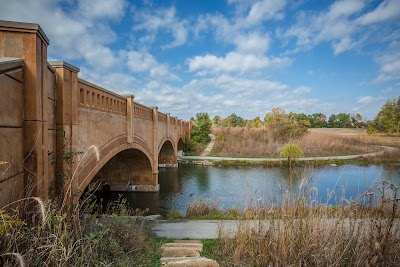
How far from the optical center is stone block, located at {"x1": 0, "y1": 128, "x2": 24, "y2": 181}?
2.38m

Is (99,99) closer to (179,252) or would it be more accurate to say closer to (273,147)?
(179,252)

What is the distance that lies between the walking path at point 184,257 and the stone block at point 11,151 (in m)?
2.01

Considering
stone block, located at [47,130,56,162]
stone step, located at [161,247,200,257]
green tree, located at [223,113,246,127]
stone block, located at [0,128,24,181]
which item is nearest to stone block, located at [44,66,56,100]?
stone block, located at [47,130,56,162]

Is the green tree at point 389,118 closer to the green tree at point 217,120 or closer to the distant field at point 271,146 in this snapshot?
the distant field at point 271,146

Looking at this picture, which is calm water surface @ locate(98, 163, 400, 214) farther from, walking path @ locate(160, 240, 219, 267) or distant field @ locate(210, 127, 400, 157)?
distant field @ locate(210, 127, 400, 157)

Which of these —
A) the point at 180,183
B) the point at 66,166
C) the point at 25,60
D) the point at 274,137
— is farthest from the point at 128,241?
the point at 274,137

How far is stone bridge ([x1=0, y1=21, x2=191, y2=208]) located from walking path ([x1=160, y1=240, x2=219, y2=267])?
1378mm

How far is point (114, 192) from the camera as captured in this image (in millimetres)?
12617

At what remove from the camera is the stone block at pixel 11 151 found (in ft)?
7.81

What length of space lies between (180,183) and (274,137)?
19458 mm

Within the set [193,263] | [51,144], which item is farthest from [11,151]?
[193,263]

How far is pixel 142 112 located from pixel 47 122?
7657 millimetres

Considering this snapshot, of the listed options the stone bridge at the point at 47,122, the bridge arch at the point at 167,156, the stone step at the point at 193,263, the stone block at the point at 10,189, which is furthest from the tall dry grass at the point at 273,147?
the stone block at the point at 10,189

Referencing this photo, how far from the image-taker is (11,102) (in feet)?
8.52
